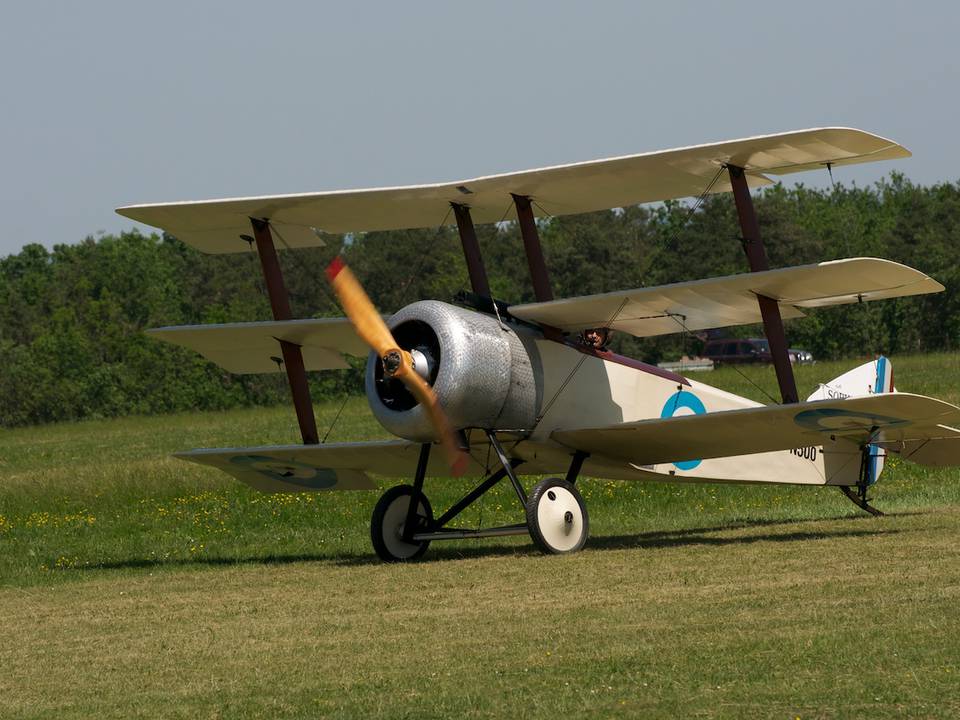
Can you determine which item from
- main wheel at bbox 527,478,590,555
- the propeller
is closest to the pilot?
main wheel at bbox 527,478,590,555

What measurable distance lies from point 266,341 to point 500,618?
6941 mm

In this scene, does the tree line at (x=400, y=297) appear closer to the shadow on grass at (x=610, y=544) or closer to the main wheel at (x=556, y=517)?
the shadow on grass at (x=610, y=544)

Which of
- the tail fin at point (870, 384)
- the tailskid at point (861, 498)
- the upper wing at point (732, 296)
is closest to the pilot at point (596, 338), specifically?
the upper wing at point (732, 296)

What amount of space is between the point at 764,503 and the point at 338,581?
29.0ft

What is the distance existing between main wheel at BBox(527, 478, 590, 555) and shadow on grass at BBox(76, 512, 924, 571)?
1.26 feet

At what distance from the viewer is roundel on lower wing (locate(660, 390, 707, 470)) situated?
14180 millimetres

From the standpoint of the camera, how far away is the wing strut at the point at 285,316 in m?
14.5

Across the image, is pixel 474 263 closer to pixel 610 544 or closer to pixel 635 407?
pixel 635 407

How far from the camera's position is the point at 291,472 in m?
16.0

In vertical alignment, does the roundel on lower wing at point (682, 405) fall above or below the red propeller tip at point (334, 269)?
below

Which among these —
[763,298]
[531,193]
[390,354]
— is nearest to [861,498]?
[763,298]

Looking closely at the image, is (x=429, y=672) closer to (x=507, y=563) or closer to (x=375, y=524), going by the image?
(x=507, y=563)

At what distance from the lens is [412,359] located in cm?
1216

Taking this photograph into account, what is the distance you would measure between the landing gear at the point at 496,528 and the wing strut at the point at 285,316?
4.84ft
